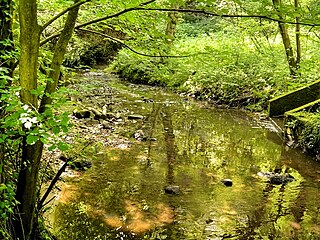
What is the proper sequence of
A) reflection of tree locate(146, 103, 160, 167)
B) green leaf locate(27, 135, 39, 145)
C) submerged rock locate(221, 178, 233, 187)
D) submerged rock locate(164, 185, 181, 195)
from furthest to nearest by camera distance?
reflection of tree locate(146, 103, 160, 167) → submerged rock locate(221, 178, 233, 187) → submerged rock locate(164, 185, 181, 195) → green leaf locate(27, 135, 39, 145)

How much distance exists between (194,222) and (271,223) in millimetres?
1001

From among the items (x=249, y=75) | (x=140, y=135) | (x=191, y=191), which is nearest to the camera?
(x=191, y=191)

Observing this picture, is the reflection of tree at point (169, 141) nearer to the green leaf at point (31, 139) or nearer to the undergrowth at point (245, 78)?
the undergrowth at point (245, 78)

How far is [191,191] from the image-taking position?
232 inches

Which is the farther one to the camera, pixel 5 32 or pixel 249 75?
pixel 249 75

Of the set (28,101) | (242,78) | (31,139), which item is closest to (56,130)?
(31,139)

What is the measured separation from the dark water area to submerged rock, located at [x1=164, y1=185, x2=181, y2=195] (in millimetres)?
43

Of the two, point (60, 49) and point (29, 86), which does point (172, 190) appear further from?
point (29, 86)

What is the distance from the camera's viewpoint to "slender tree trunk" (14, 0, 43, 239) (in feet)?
8.98

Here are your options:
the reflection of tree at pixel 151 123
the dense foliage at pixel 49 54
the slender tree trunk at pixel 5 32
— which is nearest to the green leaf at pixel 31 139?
the dense foliage at pixel 49 54

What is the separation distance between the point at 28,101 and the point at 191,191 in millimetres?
3629

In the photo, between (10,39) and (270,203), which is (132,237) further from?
(10,39)

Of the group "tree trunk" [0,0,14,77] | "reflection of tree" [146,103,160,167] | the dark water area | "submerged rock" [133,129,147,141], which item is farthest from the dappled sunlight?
"submerged rock" [133,129,147,141]

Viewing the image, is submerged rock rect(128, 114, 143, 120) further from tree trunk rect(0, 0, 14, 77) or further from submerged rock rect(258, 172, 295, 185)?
tree trunk rect(0, 0, 14, 77)
